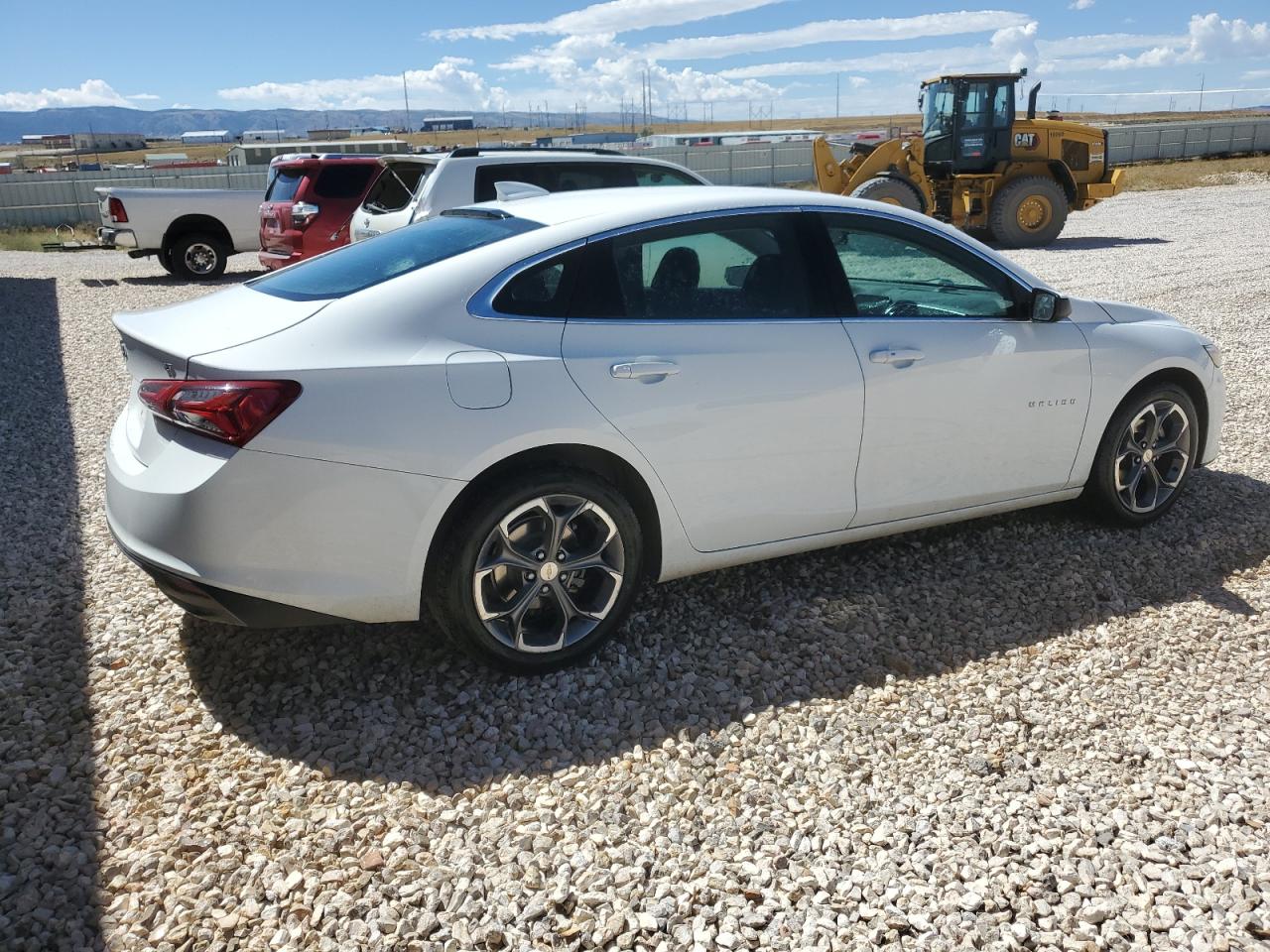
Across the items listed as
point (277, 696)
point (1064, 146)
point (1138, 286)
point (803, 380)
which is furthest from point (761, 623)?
point (1064, 146)

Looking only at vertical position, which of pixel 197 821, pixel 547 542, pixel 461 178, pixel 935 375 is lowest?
pixel 197 821

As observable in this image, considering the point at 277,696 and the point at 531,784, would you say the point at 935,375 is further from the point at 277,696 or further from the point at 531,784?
the point at 277,696

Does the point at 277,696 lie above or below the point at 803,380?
below

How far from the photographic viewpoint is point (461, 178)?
886 cm

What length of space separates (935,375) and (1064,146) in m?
17.0

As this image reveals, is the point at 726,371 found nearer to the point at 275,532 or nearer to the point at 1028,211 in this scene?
the point at 275,532

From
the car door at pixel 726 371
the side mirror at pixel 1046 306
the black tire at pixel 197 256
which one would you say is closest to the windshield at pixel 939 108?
the black tire at pixel 197 256

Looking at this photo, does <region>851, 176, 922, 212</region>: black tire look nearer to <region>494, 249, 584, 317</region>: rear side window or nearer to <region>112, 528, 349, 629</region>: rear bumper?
<region>494, 249, 584, 317</region>: rear side window

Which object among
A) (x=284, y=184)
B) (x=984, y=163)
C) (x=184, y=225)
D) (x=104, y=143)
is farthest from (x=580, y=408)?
(x=104, y=143)

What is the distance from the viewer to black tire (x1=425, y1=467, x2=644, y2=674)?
11.0ft

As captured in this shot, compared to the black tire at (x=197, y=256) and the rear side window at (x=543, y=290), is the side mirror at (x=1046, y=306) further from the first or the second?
the black tire at (x=197, y=256)

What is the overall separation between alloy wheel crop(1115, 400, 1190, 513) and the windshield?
1434cm

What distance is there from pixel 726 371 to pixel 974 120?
16.1 meters

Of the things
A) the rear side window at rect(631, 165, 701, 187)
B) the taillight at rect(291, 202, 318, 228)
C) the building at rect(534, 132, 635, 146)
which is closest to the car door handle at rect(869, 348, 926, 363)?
the rear side window at rect(631, 165, 701, 187)
